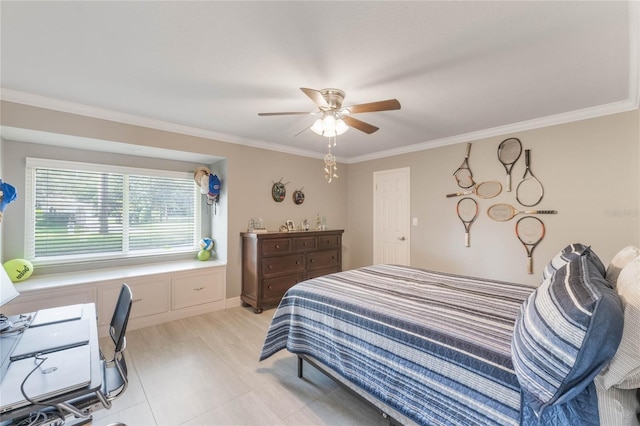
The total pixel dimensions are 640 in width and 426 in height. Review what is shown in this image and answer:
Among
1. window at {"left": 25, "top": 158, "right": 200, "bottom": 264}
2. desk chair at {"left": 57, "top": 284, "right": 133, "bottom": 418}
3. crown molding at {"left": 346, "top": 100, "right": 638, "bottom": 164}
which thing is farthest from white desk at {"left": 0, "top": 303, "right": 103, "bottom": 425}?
crown molding at {"left": 346, "top": 100, "right": 638, "bottom": 164}

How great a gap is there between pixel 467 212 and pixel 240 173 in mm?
3232

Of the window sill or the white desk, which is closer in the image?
the white desk

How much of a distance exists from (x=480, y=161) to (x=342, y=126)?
93.8 inches

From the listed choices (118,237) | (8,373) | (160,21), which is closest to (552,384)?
(8,373)

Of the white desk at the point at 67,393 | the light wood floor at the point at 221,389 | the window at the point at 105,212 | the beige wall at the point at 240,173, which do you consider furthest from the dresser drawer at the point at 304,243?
the white desk at the point at 67,393

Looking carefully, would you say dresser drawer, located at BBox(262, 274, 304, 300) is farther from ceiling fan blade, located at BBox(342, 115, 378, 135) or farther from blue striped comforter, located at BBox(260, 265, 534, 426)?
ceiling fan blade, located at BBox(342, 115, 378, 135)

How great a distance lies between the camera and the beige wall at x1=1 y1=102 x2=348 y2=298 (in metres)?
2.70

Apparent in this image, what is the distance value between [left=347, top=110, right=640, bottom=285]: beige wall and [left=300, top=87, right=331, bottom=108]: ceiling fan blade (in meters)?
2.55

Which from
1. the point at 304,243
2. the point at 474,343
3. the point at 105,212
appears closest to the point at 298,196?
the point at 304,243

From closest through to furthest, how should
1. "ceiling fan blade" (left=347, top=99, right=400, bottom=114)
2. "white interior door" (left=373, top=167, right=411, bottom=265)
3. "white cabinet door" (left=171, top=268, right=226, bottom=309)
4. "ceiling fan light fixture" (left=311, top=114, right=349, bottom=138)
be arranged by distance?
"ceiling fan blade" (left=347, top=99, right=400, bottom=114), "ceiling fan light fixture" (left=311, top=114, right=349, bottom=138), "white cabinet door" (left=171, top=268, right=226, bottom=309), "white interior door" (left=373, top=167, right=411, bottom=265)

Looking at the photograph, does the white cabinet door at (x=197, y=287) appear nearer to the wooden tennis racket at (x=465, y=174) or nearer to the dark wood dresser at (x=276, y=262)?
the dark wood dresser at (x=276, y=262)

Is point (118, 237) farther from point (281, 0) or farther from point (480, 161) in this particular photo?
point (480, 161)

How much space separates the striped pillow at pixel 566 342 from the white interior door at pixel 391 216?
3.43 metres

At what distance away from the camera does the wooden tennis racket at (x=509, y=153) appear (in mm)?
3330
